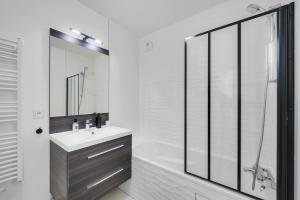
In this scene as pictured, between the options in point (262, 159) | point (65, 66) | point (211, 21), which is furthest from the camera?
point (211, 21)

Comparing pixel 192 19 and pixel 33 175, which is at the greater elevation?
pixel 192 19

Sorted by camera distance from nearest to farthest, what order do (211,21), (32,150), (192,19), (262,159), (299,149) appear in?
(299,149) → (32,150) → (262,159) → (211,21) → (192,19)

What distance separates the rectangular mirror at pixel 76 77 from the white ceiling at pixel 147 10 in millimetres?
541

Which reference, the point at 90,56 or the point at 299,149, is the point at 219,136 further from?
the point at 90,56

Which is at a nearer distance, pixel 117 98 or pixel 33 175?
pixel 33 175

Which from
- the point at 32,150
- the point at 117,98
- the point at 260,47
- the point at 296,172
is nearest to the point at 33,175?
the point at 32,150

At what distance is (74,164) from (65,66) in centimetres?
113

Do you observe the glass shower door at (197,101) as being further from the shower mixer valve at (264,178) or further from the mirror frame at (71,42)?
the mirror frame at (71,42)

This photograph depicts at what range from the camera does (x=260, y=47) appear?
151 centimetres

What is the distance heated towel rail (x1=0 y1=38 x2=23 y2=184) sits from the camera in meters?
1.19

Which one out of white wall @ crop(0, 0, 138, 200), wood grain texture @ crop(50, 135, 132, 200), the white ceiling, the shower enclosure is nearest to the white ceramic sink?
wood grain texture @ crop(50, 135, 132, 200)

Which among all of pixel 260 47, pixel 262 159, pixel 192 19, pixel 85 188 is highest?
pixel 192 19

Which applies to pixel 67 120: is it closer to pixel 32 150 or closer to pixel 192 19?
pixel 32 150

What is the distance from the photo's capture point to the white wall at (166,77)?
80.8 inches
